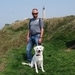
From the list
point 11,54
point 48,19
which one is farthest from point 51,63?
point 48,19

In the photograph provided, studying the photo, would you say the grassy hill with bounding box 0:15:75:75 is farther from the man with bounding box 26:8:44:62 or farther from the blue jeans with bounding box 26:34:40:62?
the man with bounding box 26:8:44:62

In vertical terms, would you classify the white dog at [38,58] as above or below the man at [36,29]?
below

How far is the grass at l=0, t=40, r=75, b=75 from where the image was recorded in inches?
480

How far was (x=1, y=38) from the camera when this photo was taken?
97.3ft

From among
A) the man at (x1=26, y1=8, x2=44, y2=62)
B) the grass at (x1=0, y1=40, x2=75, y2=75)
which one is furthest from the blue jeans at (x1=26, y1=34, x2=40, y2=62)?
the grass at (x1=0, y1=40, x2=75, y2=75)

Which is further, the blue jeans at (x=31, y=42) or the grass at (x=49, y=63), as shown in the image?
the blue jeans at (x=31, y=42)

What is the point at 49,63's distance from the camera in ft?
44.1

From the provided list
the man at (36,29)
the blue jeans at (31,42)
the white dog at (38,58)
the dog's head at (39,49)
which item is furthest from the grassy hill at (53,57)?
the man at (36,29)

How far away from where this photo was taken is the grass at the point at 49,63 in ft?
40.0

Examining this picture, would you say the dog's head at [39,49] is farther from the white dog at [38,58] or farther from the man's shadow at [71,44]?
the man's shadow at [71,44]

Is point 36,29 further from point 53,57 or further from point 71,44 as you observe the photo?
point 71,44

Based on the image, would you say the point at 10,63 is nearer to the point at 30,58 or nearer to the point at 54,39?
the point at 30,58

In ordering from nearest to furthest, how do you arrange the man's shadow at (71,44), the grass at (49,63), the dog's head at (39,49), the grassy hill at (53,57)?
the dog's head at (39,49) → the grass at (49,63) → the grassy hill at (53,57) → the man's shadow at (71,44)

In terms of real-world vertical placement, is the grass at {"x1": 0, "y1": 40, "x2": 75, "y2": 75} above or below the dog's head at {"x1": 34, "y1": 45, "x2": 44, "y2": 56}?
below
